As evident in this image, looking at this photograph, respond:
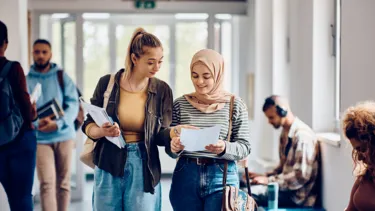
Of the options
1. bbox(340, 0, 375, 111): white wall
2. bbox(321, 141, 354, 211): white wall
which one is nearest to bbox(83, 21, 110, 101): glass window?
bbox(321, 141, 354, 211): white wall

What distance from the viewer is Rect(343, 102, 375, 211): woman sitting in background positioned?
2.97 m

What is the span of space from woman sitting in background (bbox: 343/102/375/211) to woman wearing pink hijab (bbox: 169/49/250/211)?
60 cm

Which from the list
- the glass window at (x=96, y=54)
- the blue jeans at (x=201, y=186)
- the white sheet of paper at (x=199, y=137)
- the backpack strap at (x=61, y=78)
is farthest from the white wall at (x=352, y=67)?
the glass window at (x=96, y=54)

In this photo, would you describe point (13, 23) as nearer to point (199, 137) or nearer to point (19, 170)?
point (19, 170)

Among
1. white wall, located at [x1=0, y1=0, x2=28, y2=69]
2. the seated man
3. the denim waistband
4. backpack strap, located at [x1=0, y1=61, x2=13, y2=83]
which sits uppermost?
white wall, located at [x1=0, y1=0, x2=28, y2=69]

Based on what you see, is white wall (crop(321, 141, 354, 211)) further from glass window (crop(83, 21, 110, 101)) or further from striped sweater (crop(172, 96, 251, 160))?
glass window (crop(83, 21, 110, 101))

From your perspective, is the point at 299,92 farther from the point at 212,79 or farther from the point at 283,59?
the point at 212,79

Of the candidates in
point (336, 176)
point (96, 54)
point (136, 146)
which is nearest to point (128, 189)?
point (136, 146)

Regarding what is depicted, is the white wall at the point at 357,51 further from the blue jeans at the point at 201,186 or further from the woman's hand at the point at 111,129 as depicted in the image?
the woman's hand at the point at 111,129

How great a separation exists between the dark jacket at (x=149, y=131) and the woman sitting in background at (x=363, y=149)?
36.6 inches

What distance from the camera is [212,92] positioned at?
3490mm

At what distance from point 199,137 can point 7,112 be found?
4.97 feet

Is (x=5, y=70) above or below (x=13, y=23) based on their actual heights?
below

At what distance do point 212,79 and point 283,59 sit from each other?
4289mm
